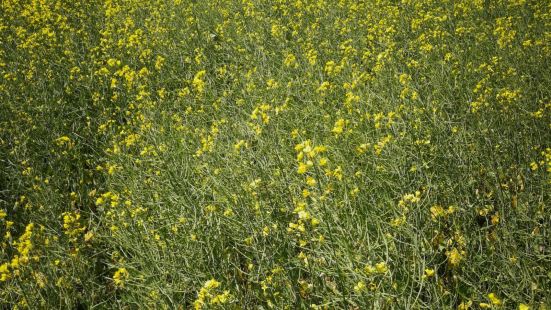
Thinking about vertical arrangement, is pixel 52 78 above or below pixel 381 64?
below

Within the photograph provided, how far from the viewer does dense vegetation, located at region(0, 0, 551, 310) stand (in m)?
2.29

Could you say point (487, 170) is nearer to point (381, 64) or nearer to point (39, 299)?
point (381, 64)

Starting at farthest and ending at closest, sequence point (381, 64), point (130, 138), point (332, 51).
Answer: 1. point (332, 51)
2. point (381, 64)
3. point (130, 138)

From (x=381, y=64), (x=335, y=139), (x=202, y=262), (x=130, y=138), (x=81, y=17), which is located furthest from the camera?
(x=81, y=17)

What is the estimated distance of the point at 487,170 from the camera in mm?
2775

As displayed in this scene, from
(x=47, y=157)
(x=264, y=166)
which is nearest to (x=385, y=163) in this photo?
(x=264, y=166)

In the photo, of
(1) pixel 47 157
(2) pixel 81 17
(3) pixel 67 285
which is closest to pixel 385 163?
(3) pixel 67 285

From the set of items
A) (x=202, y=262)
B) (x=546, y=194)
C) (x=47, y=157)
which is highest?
(x=546, y=194)

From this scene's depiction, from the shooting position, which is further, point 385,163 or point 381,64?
point 381,64

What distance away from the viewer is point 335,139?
3.28 m

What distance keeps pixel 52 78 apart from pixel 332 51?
3.15m

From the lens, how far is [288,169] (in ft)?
10.5

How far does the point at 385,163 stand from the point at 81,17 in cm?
608

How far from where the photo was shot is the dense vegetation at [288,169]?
229 centimetres
